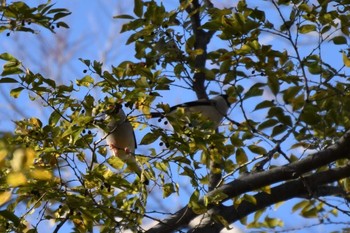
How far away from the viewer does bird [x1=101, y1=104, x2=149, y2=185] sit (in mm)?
2686

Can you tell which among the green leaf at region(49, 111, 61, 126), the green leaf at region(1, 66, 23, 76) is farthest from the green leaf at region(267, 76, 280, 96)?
the green leaf at region(1, 66, 23, 76)

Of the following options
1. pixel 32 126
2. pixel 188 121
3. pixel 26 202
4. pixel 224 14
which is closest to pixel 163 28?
pixel 224 14

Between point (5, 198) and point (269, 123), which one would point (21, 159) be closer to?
point (5, 198)

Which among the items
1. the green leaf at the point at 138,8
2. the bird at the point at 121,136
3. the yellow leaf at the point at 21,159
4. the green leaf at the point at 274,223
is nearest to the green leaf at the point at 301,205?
the green leaf at the point at 274,223

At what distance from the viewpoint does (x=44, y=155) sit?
105 inches

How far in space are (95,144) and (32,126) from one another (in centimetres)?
26

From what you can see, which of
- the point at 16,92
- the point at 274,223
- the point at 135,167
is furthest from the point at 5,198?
the point at 274,223

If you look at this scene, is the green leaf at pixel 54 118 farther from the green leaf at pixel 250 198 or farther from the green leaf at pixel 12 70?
the green leaf at pixel 250 198

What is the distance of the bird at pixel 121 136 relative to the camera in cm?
269

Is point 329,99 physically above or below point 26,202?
above

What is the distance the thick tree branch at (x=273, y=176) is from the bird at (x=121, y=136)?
0.68 feet

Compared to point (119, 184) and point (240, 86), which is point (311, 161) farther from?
point (119, 184)

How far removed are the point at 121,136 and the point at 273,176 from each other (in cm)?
81

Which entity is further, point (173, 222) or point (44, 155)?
point (173, 222)
